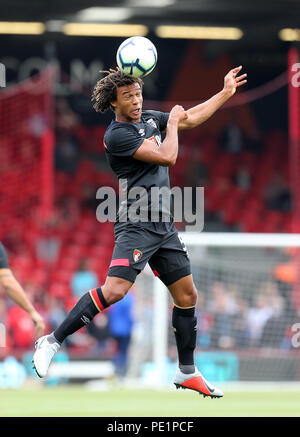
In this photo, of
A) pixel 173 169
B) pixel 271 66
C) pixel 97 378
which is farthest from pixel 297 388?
pixel 271 66

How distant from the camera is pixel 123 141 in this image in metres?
6.23

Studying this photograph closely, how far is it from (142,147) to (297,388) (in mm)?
5925

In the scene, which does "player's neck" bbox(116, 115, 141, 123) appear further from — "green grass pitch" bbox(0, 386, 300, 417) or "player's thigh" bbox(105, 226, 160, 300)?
"green grass pitch" bbox(0, 386, 300, 417)

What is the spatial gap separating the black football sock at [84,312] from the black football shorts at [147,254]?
0.20m

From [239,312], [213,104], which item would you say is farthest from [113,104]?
[239,312]

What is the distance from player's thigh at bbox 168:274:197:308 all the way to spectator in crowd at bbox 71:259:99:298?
8.29 m

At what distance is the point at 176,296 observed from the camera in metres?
6.51

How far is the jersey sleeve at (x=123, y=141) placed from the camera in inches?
244

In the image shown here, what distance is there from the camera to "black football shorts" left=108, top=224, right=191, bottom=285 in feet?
20.4

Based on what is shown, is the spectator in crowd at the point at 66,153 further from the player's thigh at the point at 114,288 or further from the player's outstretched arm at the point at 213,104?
the player's thigh at the point at 114,288

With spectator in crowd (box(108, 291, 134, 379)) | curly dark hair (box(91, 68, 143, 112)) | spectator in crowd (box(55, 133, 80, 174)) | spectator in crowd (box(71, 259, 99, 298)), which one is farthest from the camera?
spectator in crowd (box(55, 133, 80, 174))

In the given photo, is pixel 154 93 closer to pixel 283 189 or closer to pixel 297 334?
pixel 283 189

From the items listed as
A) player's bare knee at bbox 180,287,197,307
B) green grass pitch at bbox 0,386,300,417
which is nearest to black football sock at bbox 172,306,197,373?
player's bare knee at bbox 180,287,197,307

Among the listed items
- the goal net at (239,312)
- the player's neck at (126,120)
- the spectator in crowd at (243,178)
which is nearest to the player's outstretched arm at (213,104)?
the player's neck at (126,120)
